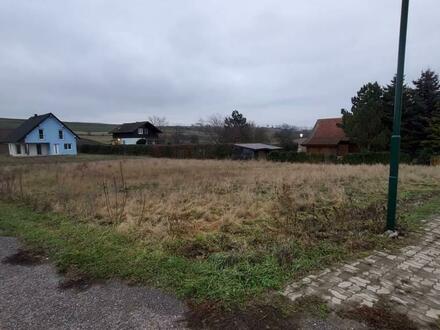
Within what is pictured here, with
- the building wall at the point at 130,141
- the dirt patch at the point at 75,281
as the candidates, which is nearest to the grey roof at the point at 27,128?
the building wall at the point at 130,141

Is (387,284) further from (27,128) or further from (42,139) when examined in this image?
(27,128)

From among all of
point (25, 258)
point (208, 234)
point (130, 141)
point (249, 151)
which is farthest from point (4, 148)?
point (208, 234)

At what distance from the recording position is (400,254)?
4.10 metres

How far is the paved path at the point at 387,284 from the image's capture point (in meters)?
2.83

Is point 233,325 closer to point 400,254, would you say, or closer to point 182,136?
point 400,254

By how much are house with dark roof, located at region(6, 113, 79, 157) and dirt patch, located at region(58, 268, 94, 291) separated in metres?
45.1

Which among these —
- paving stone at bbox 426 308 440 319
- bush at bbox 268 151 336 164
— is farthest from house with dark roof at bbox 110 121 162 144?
paving stone at bbox 426 308 440 319

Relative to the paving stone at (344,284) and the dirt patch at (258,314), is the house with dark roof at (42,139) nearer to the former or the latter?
the dirt patch at (258,314)

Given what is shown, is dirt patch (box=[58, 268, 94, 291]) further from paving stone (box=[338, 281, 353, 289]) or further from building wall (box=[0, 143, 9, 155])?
building wall (box=[0, 143, 9, 155])

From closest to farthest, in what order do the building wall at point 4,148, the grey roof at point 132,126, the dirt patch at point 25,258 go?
the dirt patch at point 25,258 → the building wall at point 4,148 → the grey roof at point 132,126

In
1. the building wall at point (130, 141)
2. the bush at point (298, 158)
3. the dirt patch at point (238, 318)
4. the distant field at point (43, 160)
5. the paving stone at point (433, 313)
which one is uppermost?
the building wall at point (130, 141)

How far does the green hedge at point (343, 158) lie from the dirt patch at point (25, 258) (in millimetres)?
24341

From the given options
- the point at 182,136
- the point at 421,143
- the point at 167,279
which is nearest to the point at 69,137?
the point at 182,136

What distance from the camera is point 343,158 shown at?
26062 mm
